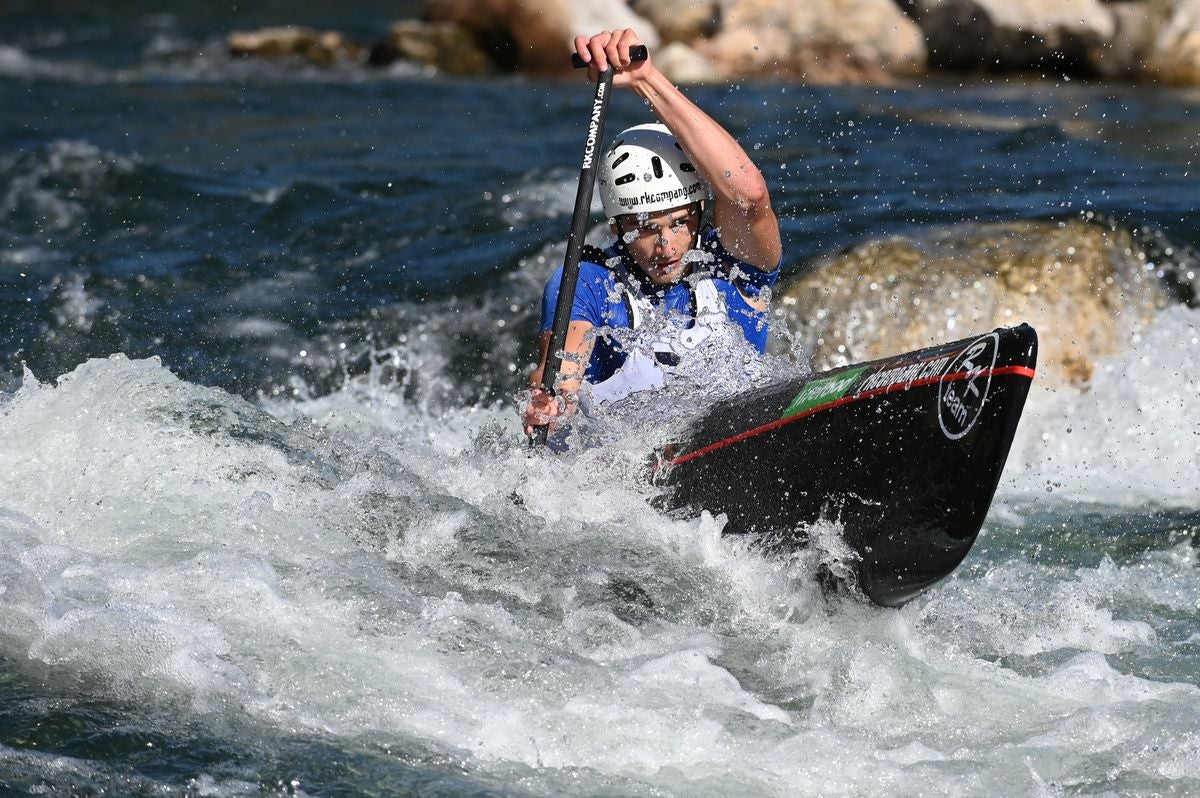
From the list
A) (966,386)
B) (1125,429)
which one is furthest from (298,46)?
(966,386)

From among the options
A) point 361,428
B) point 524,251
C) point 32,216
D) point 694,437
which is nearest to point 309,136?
point 32,216

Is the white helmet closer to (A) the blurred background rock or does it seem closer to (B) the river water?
(B) the river water

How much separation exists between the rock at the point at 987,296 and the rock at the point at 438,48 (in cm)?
1076

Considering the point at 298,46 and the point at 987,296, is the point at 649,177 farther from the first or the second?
the point at 298,46

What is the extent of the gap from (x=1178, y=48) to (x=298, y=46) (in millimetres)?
10712

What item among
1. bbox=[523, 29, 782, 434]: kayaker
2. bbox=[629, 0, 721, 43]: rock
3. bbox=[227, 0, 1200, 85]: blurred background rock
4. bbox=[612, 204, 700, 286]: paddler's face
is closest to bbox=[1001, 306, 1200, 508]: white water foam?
bbox=[523, 29, 782, 434]: kayaker

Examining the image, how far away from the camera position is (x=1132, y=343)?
775 cm

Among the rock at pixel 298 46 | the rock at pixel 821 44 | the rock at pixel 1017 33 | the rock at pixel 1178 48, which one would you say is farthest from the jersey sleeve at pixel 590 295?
the rock at pixel 298 46

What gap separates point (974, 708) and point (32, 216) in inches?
327

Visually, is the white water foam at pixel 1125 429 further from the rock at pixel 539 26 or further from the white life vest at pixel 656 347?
the rock at pixel 539 26

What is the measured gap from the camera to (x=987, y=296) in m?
7.80

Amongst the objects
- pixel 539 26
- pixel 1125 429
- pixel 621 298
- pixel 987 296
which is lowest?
pixel 621 298

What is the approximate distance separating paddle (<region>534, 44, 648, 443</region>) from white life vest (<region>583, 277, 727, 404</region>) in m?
0.16

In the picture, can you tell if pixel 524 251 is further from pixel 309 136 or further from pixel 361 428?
pixel 309 136
